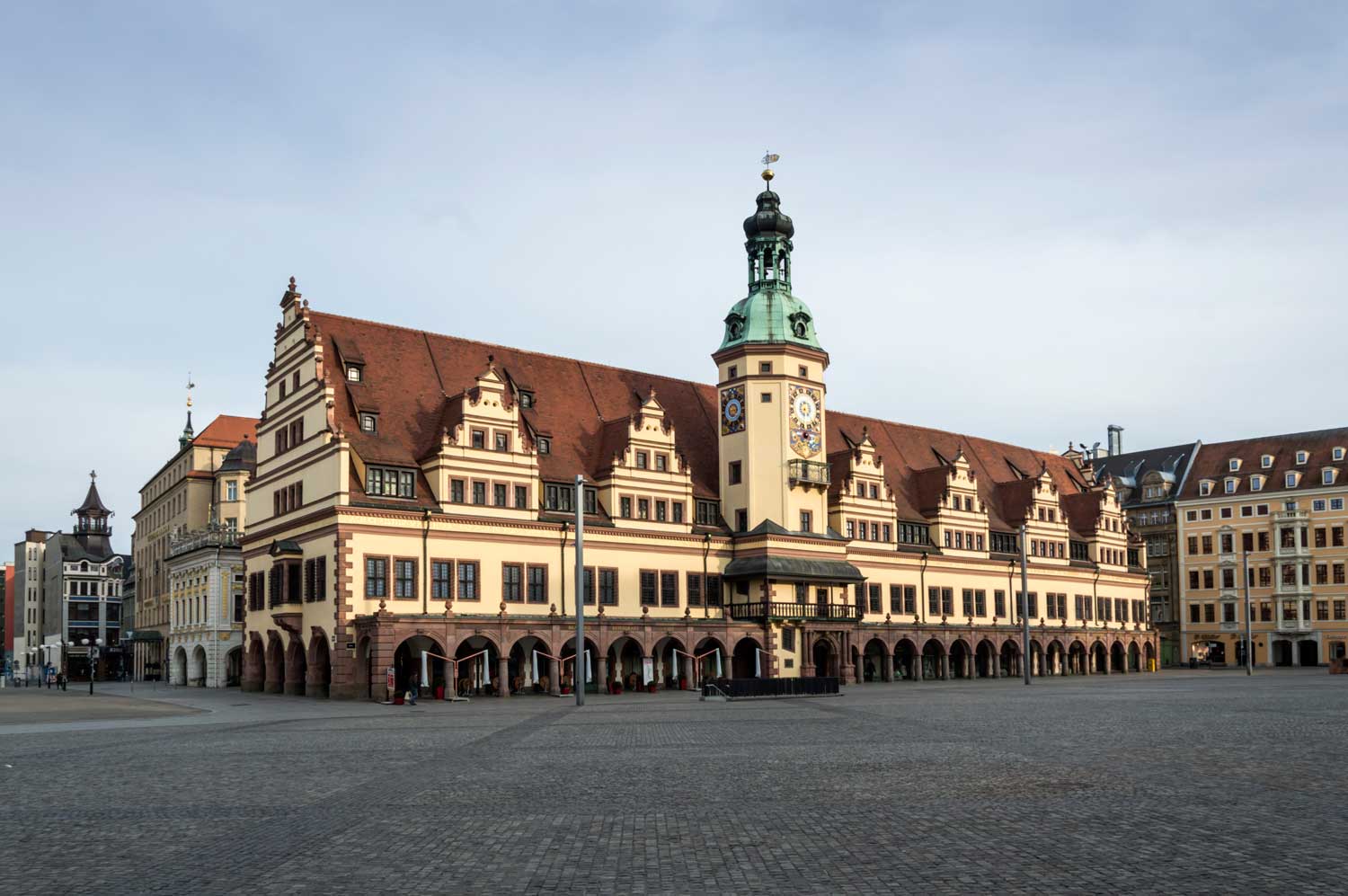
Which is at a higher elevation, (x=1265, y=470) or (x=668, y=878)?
(x=1265, y=470)

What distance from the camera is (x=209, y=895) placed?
42.6 feet

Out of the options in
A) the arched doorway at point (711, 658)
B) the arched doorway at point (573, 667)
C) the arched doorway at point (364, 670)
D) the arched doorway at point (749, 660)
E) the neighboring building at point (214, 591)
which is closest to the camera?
the arched doorway at point (364, 670)

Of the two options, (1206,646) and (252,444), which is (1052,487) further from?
(252,444)

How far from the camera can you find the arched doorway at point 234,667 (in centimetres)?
8581

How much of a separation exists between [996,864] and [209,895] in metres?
8.07

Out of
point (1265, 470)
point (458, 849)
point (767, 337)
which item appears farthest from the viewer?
point (1265, 470)

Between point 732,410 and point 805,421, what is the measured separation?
432 centimetres

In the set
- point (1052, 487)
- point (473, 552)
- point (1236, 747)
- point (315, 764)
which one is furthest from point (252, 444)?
point (1236, 747)

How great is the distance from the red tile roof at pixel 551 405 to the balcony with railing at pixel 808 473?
4.77 metres

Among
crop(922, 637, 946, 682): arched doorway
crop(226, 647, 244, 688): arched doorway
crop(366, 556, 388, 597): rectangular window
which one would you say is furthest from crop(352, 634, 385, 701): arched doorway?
crop(922, 637, 946, 682): arched doorway

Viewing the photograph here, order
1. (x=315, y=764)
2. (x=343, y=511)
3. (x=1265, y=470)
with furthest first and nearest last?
(x=1265, y=470) < (x=343, y=511) < (x=315, y=764)

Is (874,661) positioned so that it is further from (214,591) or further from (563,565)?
(214,591)

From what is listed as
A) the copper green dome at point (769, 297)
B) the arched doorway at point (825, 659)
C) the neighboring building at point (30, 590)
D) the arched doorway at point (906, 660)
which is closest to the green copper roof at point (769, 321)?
the copper green dome at point (769, 297)

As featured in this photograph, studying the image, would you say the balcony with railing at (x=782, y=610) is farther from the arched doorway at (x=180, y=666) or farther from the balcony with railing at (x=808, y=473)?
the arched doorway at (x=180, y=666)
